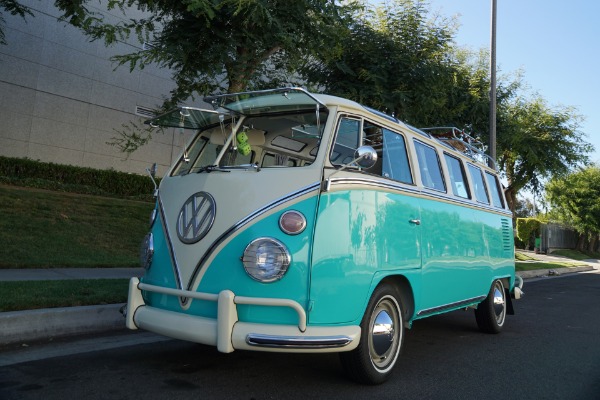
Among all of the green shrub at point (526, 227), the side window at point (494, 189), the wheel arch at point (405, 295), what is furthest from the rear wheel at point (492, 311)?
the green shrub at point (526, 227)

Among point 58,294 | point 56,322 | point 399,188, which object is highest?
point 399,188

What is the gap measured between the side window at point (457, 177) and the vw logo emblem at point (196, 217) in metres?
3.06

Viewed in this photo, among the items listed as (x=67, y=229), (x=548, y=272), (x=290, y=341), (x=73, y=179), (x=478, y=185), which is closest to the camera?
(x=290, y=341)

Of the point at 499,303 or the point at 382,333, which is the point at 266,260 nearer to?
the point at 382,333

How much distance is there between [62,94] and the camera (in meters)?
16.1

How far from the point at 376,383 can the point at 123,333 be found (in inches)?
121

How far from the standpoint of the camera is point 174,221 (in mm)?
4258

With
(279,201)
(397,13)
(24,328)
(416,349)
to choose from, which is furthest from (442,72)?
(24,328)

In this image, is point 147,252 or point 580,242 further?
point 580,242

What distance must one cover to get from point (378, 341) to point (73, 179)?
13630mm

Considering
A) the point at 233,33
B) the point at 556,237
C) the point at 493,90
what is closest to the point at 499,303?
the point at 233,33

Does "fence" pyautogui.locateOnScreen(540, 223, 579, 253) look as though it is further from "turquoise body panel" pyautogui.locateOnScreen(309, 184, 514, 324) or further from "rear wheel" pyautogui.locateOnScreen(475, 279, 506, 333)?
"turquoise body panel" pyautogui.locateOnScreen(309, 184, 514, 324)

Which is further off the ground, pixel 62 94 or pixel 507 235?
pixel 62 94

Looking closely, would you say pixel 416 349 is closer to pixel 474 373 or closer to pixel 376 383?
pixel 474 373
